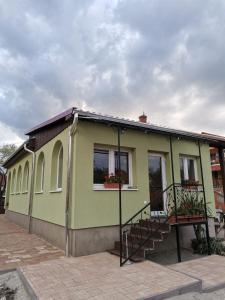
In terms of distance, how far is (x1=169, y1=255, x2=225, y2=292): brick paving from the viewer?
389 cm

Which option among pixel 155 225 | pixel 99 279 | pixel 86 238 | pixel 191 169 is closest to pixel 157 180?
pixel 191 169

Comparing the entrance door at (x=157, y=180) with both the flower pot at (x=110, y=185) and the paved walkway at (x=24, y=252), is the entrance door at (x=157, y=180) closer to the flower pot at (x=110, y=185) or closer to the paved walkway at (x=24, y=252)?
the flower pot at (x=110, y=185)

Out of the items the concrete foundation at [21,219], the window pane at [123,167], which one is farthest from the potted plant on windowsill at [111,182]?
the concrete foundation at [21,219]

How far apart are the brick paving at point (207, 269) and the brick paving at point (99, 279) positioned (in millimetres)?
443

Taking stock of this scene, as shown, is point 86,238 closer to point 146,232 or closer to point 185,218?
point 146,232

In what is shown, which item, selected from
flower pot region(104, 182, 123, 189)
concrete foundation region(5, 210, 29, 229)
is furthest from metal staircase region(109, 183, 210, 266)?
concrete foundation region(5, 210, 29, 229)

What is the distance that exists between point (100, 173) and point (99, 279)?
2.96m

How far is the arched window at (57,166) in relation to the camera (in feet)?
23.7

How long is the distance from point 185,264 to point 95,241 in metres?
2.19

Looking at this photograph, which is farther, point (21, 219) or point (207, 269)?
point (21, 219)

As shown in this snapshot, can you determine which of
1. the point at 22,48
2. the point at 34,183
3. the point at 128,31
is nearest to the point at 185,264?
the point at 34,183

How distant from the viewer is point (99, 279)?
3.81 metres

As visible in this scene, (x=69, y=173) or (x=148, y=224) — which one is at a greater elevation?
(x=69, y=173)

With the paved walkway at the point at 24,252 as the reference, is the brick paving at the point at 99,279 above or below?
above
